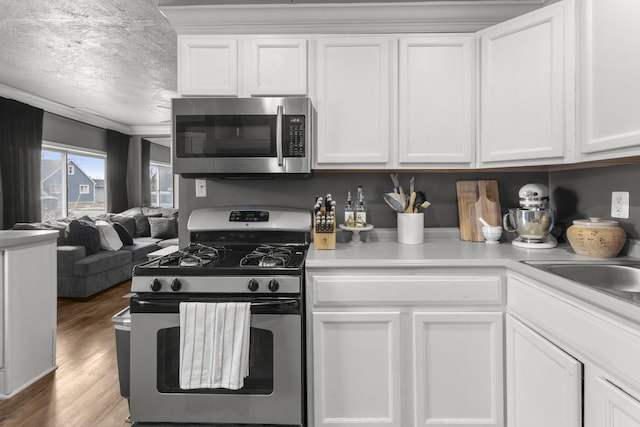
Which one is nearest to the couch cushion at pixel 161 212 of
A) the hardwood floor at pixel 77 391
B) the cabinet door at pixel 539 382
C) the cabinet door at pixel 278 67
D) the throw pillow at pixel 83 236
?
the throw pillow at pixel 83 236

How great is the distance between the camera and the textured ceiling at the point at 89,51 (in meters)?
2.53

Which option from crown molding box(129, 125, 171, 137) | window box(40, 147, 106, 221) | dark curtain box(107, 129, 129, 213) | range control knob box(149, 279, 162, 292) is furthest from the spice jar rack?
crown molding box(129, 125, 171, 137)

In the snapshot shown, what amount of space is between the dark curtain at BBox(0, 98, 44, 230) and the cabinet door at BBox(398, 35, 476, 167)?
4.86 meters

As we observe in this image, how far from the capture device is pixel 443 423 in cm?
163

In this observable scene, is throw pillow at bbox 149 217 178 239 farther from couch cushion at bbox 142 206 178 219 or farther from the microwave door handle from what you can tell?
the microwave door handle

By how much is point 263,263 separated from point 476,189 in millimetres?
1363

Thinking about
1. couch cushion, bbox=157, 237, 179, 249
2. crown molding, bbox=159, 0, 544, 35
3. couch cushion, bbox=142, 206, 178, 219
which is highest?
crown molding, bbox=159, 0, 544, 35

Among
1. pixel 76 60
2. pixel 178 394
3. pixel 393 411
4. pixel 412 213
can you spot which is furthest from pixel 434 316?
pixel 76 60

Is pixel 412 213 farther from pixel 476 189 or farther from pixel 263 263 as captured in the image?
pixel 263 263

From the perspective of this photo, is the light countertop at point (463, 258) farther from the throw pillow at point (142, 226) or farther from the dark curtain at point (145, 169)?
the dark curtain at point (145, 169)

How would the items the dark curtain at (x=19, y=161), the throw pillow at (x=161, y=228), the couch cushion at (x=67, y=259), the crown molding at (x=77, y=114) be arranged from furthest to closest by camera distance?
the throw pillow at (x=161, y=228) < the crown molding at (x=77, y=114) < the dark curtain at (x=19, y=161) < the couch cushion at (x=67, y=259)

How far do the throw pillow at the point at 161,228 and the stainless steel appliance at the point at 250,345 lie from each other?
15.4 ft

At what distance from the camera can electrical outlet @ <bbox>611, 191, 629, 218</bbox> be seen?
168cm

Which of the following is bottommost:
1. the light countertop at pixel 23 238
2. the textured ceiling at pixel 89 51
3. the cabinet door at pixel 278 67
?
the light countertop at pixel 23 238
